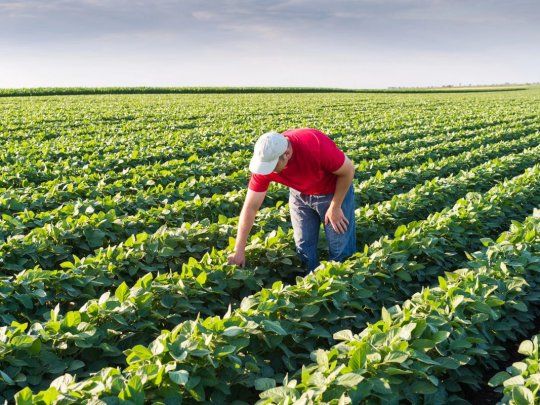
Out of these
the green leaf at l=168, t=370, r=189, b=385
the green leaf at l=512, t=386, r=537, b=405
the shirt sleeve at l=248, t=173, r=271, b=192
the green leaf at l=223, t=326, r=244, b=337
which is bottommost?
the green leaf at l=512, t=386, r=537, b=405

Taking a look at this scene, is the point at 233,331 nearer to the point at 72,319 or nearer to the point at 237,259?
the point at 72,319

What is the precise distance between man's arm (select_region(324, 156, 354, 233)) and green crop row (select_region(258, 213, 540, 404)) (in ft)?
3.47

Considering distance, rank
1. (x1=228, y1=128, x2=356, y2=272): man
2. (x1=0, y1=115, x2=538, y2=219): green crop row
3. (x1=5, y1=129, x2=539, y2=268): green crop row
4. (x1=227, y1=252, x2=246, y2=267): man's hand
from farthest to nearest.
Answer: (x1=0, y1=115, x2=538, y2=219): green crop row, (x1=5, y1=129, x2=539, y2=268): green crop row, (x1=227, y1=252, x2=246, y2=267): man's hand, (x1=228, y1=128, x2=356, y2=272): man

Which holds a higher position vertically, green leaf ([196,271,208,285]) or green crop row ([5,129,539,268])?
green leaf ([196,271,208,285])

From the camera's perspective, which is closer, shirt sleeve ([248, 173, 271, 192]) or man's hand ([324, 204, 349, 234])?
shirt sleeve ([248, 173, 271, 192])

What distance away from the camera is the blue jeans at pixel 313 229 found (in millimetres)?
4914

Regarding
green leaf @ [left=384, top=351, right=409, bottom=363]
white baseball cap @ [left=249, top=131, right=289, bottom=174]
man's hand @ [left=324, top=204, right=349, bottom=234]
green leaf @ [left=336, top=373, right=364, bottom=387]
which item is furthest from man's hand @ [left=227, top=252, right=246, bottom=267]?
green leaf @ [left=336, top=373, right=364, bottom=387]

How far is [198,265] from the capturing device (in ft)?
14.5

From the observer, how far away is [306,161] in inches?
168

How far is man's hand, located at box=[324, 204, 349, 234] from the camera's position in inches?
184

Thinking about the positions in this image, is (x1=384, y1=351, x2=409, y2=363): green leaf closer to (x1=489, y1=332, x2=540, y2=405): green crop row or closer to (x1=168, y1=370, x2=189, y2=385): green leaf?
(x1=489, y1=332, x2=540, y2=405): green crop row

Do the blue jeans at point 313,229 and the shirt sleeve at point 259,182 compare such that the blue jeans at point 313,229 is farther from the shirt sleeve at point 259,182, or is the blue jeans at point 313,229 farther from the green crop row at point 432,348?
the green crop row at point 432,348

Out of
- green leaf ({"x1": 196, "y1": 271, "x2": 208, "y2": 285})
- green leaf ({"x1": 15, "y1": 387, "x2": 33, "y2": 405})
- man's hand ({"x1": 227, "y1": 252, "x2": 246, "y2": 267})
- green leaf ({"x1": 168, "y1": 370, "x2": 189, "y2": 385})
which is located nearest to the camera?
green leaf ({"x1": 15, "y1": 387, "x2": 33, "y2": 405})

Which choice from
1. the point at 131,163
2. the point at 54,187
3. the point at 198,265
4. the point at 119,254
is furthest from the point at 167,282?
the point at 131,163
